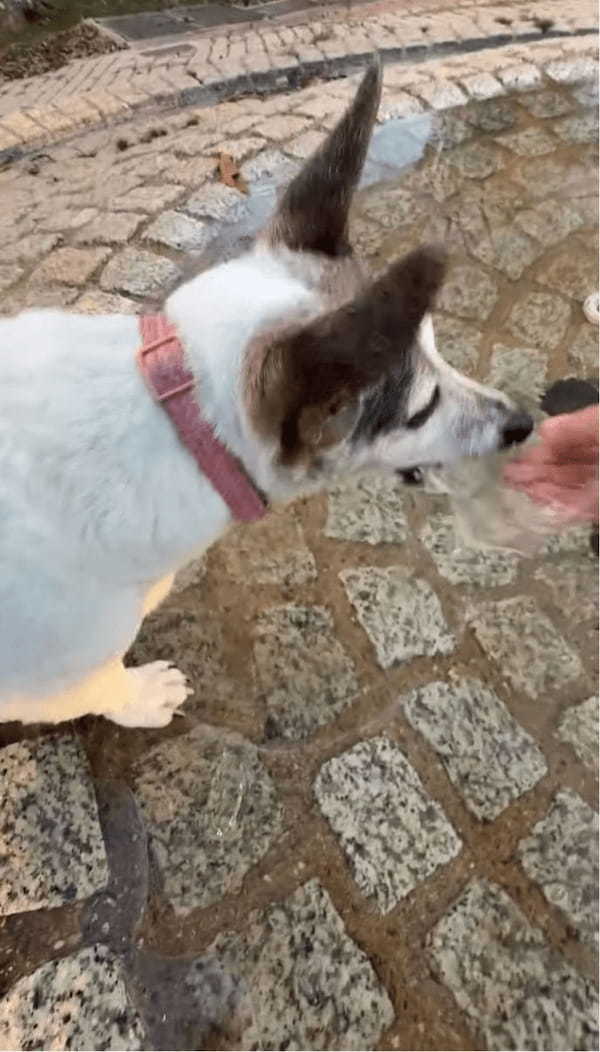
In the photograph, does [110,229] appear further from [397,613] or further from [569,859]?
[569,859]

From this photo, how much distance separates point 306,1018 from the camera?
8.58 feet

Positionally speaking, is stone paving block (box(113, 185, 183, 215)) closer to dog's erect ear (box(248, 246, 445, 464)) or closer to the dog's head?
the dog's head

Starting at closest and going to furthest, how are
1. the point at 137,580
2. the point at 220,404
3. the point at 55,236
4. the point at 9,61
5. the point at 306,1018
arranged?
the point at 220,404
the point at 137,580
the point at 306,1018
the point at 55,236
the point at 9,61

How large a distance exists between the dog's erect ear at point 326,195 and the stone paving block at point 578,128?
446 cm

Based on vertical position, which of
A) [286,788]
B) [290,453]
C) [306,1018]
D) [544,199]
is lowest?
[306,1018]

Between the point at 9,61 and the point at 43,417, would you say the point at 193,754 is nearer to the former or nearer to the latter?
the point at 43,417

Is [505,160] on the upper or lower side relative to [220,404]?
lower

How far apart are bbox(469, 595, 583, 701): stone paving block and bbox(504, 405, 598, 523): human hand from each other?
A: 2.11 ft

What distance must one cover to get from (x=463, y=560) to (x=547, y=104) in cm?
443

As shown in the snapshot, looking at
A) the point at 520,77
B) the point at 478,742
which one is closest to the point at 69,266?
the point at 478,742

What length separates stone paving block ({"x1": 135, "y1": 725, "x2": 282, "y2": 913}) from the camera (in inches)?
112

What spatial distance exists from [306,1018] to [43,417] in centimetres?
215

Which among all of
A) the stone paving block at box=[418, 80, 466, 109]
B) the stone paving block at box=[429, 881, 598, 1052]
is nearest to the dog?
the stone paving block at box=[429, 881, 598, 1052]

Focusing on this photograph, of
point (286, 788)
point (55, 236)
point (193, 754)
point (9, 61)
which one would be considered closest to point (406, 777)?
point (286, 788)
